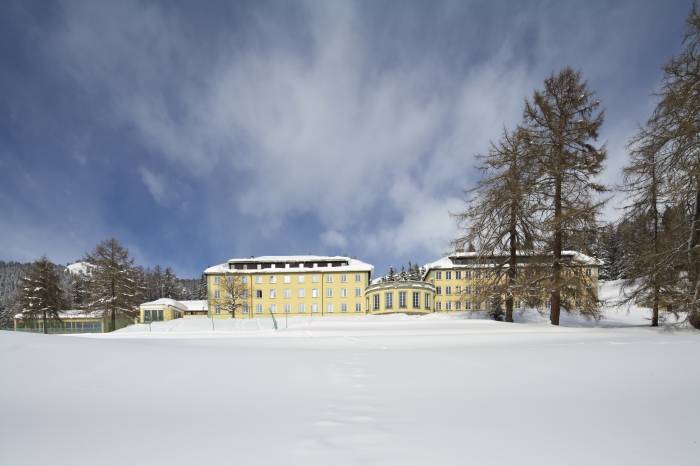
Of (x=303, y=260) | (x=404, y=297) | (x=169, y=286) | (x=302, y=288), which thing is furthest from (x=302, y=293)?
(x=169, y=286)

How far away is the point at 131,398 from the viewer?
4.19 meters

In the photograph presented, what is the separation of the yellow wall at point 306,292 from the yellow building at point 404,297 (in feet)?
24.9

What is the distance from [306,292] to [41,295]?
3290 centimetres

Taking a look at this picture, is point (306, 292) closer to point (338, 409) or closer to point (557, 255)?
point (557, 255)

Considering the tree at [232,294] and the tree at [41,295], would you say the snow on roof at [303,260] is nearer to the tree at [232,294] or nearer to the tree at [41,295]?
the tree at [232,294]

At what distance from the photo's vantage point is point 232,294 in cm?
4753

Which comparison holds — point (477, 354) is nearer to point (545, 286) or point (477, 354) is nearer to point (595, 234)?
point (545, 286)

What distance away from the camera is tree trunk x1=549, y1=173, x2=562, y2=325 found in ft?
56.5

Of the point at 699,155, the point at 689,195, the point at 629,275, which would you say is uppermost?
the point at 699,155

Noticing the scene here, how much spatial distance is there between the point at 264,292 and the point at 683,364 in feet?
173

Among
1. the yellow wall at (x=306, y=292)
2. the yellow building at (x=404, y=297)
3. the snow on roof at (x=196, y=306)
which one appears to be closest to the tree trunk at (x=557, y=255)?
the yellow building at (x=404, y=297)

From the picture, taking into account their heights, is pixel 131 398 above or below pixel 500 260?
below

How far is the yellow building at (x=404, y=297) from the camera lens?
44906mm

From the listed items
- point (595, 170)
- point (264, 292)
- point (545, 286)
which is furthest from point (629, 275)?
point (264, 292)
